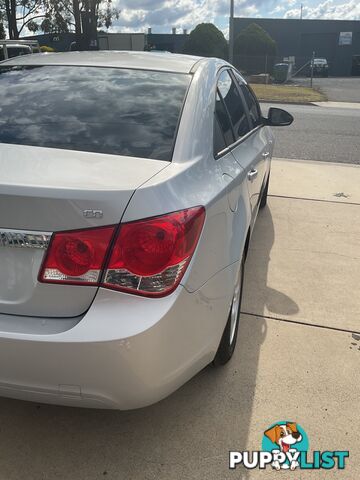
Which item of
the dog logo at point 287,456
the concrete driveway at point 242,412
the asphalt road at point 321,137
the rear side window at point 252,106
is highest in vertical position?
the rear side window at point 252,106

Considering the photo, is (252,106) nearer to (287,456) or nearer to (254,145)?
(254,145)

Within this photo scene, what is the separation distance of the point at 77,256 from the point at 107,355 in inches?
14.4

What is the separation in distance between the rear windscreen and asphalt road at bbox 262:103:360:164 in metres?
6.64

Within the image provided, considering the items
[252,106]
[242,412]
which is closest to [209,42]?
[252,106]

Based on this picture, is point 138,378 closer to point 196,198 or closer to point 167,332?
point 167,332

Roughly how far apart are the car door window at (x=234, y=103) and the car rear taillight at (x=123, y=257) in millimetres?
1474

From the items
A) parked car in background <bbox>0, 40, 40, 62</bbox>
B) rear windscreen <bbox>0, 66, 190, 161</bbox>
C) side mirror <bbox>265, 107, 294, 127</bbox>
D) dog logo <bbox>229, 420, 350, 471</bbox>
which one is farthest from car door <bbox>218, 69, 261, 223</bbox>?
parked car in background <bbox>0, 40, 40, 62</bbox>

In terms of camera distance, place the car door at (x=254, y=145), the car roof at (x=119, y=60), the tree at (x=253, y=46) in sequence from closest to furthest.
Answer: the car roof at (x=119, y=60)
the car door at (x=254, y=145)
the tree at (x=253, y=46)

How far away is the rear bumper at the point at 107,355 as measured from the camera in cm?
173

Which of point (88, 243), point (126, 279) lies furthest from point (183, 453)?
point (88, 243)

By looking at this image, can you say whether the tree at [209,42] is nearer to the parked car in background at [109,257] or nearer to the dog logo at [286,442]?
the parked car in background at [109,257]

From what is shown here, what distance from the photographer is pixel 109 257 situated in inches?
68.6

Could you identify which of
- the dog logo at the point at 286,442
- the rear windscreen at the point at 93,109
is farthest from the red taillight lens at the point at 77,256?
the dog logo at the point at 286,442

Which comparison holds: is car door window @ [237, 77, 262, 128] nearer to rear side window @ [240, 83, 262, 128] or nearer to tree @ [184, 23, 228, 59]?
rear side window @ [240, 83, 262, 128]
